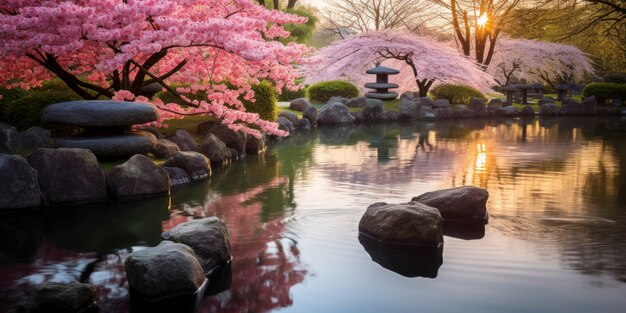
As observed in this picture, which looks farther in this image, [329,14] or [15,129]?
[329,14]

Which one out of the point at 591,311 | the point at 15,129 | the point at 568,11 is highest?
the point at 568,11

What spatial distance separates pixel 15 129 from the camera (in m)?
12.5

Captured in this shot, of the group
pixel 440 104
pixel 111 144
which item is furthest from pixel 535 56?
pixel 111 144

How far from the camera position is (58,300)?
5109mm

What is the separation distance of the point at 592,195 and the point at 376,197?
349 centimetres

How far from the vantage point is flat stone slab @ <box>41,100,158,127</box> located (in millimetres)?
11242

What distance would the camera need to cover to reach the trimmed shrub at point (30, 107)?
44.0 feet

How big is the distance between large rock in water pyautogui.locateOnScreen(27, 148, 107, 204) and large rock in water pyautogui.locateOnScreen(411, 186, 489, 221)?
5092 mm


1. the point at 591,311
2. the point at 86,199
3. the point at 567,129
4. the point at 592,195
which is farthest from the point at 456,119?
the point at 591,311

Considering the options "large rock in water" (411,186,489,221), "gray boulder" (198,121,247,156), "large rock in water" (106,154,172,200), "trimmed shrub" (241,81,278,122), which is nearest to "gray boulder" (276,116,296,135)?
"trimmed shrub" (241,81,278,122)

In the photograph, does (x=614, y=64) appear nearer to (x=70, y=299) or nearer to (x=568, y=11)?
(x=568, y=11)

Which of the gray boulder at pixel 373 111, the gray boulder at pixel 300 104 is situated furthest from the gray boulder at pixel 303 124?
the gray boulder at pixel 373 111

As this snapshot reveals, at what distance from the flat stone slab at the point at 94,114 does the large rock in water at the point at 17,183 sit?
7.42 feet

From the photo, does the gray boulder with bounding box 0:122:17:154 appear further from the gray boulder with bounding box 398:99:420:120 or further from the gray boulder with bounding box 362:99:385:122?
the gray boulder with bounding box 398:99:420:120
